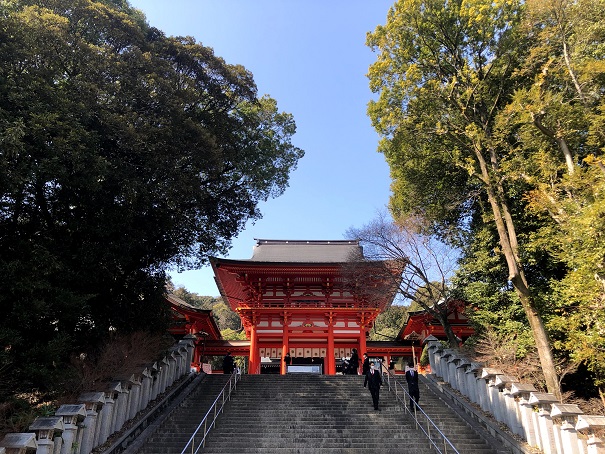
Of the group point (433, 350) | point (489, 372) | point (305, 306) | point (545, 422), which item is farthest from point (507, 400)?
point (305, 306)

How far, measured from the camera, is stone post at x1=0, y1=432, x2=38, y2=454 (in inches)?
189

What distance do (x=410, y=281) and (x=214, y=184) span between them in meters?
6.67

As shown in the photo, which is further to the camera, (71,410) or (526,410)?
(526,410)

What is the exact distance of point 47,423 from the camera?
5531 millimetres

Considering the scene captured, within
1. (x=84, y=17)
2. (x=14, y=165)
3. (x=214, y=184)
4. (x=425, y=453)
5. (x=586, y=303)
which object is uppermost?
(x=84, y=17)

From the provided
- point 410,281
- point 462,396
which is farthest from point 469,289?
point 462,396

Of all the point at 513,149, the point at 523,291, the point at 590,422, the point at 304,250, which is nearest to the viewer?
the point at 590,422

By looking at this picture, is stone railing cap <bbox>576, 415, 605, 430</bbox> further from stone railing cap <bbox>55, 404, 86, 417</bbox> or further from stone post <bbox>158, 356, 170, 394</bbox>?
stone post <bbox>158, 356, 170, 394</bbox>

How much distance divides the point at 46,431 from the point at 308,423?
15.6 ft

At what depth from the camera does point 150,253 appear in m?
10.5

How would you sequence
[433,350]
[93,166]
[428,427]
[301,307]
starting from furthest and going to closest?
[301,307] < [433,350] < [93,166] < [428,427]

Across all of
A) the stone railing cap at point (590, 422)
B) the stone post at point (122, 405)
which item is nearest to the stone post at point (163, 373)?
the stone post at point (122, 405)

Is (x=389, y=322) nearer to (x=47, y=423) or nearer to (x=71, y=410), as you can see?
(x=71, y=410)

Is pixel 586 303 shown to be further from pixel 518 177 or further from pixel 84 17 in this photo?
pixel 84 17
